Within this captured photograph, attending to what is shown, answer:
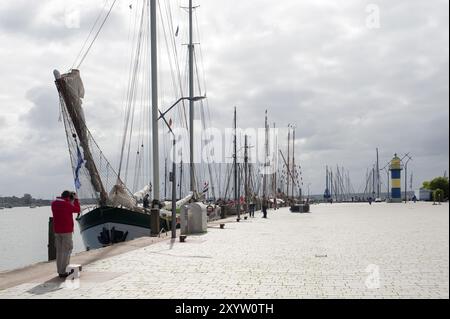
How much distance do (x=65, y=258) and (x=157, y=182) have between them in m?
14.4

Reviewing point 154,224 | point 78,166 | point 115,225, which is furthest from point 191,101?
point 154,224

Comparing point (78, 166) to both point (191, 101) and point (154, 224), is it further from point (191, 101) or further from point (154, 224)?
point (191, 101)

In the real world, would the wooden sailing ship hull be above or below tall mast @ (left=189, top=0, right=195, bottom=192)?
below

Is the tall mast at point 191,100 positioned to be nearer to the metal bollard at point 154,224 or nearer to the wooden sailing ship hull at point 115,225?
the wooden sailing ship hull at point 115,225

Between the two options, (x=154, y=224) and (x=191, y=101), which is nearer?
(x=154, y=224)

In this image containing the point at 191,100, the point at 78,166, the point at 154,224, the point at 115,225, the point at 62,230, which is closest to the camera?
the point at 62,230

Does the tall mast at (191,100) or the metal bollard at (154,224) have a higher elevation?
the tall mast at (191,100)

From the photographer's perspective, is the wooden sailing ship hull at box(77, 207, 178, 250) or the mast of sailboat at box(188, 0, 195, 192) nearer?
the wooden sailing ship hull at box(77, 207, 178, 250)

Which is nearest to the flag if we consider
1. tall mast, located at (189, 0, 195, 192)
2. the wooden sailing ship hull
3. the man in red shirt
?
the wooden sailing ship hull

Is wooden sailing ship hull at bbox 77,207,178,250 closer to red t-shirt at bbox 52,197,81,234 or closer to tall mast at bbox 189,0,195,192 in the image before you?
tall mast at bbox 189,0,195,192

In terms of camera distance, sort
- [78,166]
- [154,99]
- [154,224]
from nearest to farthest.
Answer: [154,224], [78,166], [154,99]

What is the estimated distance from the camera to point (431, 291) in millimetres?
8273

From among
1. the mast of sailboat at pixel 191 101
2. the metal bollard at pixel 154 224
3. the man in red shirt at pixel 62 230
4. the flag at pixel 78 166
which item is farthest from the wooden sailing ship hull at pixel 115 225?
the man in red shirt at pixel 62 230

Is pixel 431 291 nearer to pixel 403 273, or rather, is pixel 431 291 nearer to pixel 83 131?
pixel 403 273
